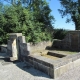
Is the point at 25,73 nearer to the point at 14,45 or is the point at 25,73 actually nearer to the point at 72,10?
the point at 14,45

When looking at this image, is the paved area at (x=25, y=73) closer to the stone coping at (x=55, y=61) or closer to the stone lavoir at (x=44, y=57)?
the stone lavoir at (x=44, y=57)

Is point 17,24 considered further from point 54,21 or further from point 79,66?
point 79,66

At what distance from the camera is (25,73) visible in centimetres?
596

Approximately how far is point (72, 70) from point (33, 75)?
6.15 ft

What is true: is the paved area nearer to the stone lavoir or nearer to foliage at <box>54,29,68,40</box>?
the stone lavoir

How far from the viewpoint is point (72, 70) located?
19.9 feet

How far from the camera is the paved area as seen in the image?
5.42 m

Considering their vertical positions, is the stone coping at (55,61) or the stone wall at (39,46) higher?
the stone wall at (39,46)

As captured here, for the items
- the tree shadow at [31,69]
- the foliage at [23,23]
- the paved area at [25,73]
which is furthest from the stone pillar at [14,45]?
the foliage at [23,23]

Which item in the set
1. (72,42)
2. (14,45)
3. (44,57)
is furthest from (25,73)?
(72,42)

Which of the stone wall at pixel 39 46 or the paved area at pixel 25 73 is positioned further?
the stone wall at pixel 39 46

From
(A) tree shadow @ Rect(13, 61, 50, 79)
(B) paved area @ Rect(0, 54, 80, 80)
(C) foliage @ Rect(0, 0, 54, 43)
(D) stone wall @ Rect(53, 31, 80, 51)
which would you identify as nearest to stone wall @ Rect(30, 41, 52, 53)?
(C) foliage @ Rect(0, 0, 54, 43)

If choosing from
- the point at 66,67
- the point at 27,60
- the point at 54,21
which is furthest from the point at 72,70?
the point at 54,21

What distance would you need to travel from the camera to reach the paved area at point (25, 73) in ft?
17.8
